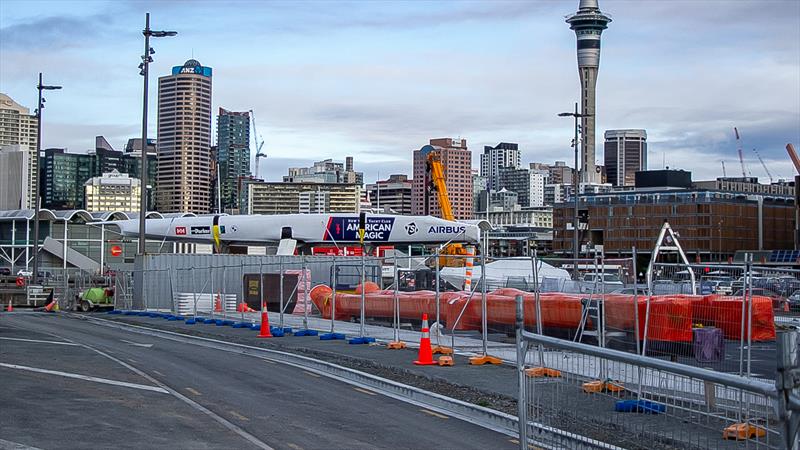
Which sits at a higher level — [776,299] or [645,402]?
[776,299]

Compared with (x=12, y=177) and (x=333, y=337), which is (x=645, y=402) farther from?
(x=12, y=177)

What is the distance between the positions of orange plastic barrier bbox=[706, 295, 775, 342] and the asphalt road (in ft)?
17.3

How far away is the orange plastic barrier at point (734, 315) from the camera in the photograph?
16.8 meters

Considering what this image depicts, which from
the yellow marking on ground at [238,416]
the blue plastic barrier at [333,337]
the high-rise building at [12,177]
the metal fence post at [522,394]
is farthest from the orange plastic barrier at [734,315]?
the high-rise building at [12,177]

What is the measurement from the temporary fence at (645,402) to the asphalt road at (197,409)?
298 centimetres

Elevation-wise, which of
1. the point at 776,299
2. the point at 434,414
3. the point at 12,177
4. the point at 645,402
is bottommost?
the point at 434,414

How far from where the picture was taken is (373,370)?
1914cm

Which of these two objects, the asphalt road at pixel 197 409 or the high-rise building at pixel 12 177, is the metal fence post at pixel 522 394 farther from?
the high-rise building at pixel 12 177

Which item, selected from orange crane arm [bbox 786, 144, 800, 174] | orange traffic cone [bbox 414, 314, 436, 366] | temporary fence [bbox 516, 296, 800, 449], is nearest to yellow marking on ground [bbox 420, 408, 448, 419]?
temporary fence [bbox 516, 296, 800, 449]

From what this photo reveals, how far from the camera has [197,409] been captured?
14.2 m

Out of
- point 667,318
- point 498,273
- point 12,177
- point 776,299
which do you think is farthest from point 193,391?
point 12,177

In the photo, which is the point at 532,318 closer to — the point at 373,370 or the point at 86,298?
the point at 373,370

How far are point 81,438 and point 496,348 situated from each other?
496 inches

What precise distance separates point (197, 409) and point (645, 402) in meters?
8.32
